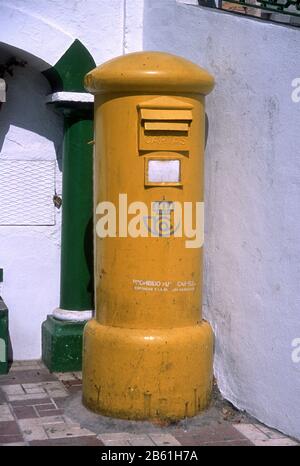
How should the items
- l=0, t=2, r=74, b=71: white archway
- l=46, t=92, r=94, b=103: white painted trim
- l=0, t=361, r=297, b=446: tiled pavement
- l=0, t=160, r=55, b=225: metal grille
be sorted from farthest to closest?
l=0, t=160, r=55, b=225: metal grille, l=46, t=92, r=94, b=103: white painted trim, l=0, t=2, r=74, b=71: white archway, l=0, t=361, r=297, b=446: tiled pavement

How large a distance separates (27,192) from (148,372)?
208 centimetres

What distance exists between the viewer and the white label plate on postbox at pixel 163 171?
4434mm

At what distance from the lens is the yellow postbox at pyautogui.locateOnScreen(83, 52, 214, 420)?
14.5ft

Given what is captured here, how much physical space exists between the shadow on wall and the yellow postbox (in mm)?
1364

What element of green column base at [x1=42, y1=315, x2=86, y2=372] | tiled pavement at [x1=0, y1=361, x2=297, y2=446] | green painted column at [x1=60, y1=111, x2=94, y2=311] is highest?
green painted column at [x1=60, y1=111, x2=94, y2=311]

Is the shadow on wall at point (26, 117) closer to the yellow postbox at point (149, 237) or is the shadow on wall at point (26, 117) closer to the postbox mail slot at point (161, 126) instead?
the yellow postbox at point (149, 237)

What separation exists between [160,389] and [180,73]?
1956 mm

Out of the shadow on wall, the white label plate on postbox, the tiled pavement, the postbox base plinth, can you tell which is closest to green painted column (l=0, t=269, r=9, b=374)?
the tiled pavement

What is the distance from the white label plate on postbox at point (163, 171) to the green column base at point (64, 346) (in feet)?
5.62

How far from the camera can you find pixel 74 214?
5688 millimetres

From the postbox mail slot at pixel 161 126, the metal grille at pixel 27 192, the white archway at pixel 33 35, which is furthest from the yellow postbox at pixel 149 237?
the metal grille at pixel 27 192

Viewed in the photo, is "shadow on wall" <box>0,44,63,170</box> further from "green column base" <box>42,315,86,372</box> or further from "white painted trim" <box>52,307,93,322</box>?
"green column base" <box>42,315,86,372</box>

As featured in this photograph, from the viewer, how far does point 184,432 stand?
4375 mm
